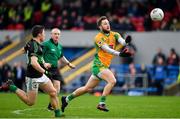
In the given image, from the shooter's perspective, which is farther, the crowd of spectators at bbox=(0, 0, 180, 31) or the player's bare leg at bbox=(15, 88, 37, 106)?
the crowd of spectators at bbox=(0, 0, 180, 31)

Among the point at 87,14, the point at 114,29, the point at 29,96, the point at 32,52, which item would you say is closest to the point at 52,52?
the point at 29,96

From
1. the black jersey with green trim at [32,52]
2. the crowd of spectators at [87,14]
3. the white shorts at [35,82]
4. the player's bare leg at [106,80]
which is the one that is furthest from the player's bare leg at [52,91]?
the crowd of spectators at [87,14]

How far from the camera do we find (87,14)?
122ft

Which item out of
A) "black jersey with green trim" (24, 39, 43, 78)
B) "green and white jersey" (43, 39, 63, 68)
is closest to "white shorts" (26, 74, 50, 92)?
"black jersey with green trim" (24, 39, 43, 78)

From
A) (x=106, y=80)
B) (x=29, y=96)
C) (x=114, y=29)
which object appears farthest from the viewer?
(x=114, y=29)

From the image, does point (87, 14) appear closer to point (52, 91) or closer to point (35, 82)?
point (52, 91)

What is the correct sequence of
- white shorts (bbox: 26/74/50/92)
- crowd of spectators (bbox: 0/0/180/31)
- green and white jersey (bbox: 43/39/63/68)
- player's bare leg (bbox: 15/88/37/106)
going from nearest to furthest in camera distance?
white shorts (bbox: 26/74/50/92)
player's bare leg (bbox: 15/88/37/106)
green and white jersey (bbox: 43/39/63/68)
crowd of spectators (bbox: 0/0/180/31)

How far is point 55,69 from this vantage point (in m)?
20.4

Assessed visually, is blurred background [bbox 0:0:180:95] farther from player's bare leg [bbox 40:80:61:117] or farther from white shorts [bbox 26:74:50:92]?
white shorts [bbox 26:74:50:92]

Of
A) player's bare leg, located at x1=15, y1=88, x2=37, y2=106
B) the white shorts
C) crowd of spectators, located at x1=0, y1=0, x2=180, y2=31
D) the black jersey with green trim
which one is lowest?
player's bare leg, located at x1=15, y1=88, x2=37, y2=106

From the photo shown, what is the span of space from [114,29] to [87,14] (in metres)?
2.73

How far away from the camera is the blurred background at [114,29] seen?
110ft

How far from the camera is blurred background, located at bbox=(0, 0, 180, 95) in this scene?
110ft

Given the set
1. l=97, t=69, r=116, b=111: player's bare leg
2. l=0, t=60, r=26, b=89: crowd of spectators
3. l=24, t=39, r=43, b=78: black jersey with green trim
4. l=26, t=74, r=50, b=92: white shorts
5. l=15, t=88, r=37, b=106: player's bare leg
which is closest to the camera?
l=24, t=39, r=43, b=78: black jersey with green trim
